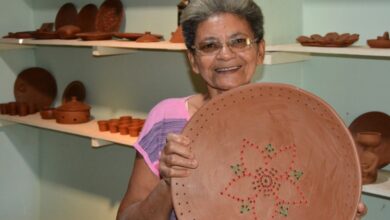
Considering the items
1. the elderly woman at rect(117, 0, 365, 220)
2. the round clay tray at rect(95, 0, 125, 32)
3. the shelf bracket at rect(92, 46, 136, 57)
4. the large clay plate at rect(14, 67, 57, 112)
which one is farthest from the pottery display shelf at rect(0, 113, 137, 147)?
the elderly woman at rect(117, 0, 365, 220)

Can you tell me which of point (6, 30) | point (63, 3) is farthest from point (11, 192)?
point (63, 3)

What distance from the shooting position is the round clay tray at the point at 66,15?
2531 mm

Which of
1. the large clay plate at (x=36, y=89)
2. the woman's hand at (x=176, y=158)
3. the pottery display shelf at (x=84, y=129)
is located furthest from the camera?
the large clay plate at (x=36, y=89)

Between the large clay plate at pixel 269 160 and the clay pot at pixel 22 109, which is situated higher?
the large clay plate at pixel 269 160

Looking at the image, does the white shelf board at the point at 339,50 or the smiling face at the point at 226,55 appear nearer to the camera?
the smiling face at the point at 226,55

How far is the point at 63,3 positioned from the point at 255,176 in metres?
1.95

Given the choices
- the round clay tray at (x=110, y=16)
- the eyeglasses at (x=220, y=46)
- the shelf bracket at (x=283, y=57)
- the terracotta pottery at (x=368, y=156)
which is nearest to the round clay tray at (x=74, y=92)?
the round clay tray at (x=110, y=16)

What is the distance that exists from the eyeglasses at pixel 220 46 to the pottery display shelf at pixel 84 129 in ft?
3.22

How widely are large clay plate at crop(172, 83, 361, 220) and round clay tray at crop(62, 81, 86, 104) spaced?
1.71 metres

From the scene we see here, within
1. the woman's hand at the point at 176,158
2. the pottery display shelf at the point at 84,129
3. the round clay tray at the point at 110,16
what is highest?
the round clay tray at the point at 110,16

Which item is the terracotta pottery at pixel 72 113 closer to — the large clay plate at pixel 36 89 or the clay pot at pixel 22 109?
the clay pot at pixel 22 109

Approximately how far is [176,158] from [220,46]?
0.27 meters

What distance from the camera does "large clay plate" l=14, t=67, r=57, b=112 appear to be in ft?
9.01

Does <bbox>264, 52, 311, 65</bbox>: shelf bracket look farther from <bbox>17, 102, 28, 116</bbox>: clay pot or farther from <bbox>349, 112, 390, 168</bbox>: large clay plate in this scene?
<bbox>17, 102, 28, 116</bbox>: clay pot
